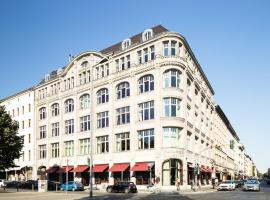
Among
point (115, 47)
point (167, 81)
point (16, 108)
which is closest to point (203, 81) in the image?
point (115, 47)

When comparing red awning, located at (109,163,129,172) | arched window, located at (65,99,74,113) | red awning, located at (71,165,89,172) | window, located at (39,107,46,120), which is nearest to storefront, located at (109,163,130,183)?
red awning, located at (109,163,129,172)

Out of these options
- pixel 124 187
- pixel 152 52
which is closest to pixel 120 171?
pixel 124 187

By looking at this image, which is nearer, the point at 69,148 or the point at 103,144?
the point at 103,144

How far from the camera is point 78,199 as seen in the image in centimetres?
3325

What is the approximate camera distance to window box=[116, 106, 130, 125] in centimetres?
5939

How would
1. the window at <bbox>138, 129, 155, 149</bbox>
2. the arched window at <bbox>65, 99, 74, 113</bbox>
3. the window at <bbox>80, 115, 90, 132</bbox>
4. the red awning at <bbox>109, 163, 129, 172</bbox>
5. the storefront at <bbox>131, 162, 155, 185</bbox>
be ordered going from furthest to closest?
the arched window at <bbox>65, 99, 74, 113</bbox>, the window at <bbox>80, 115, 90, 132</bbox>, the red awning at <bbox>109, 163, 129, 172</bbox>, the window at <bbox>138, 129, 155, 149</bbox>, the storefront at <bbox>131, 162, 155, 185</bbox>

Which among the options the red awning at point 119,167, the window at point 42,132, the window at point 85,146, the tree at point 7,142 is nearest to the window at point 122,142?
the red awning at point 119,167

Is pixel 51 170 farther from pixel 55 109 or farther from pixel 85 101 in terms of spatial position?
pixel 85 101

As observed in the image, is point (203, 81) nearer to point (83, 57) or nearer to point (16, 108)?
point (83, 57)

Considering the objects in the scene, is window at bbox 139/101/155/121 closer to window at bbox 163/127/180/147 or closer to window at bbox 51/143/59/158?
window at bbox 163/127/180/147

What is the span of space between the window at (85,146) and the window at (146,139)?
1298 cm

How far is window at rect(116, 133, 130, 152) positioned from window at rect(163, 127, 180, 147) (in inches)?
274

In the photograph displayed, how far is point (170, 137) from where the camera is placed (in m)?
53.9

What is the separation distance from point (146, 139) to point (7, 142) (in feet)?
60.2
